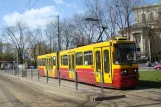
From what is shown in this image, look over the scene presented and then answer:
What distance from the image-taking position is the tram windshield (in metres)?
18.3

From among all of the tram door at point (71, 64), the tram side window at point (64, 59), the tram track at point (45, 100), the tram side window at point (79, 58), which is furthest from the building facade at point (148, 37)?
the tram track at point (45, 100)

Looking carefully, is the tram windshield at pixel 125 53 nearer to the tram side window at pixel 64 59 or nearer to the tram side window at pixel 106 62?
the tram side window at pixel 106 62

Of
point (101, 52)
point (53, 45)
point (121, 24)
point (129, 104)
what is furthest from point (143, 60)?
point (129, 104)

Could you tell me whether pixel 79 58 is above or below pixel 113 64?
above

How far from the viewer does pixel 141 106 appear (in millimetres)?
12367

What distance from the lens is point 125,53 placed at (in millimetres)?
18594

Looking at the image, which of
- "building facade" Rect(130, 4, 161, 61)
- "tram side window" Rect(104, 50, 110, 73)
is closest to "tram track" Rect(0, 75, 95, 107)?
"tram side window" Rect(104, 50, 110, 73)

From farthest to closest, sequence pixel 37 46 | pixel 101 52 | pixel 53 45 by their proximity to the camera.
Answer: pixel 37 46
pixel 53 45
pixel 101 52

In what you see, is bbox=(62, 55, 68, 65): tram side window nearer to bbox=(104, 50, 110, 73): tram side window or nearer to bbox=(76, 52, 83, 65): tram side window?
bbox=(76, 52, 83, 65): tram side window

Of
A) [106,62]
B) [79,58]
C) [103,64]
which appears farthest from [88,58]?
[106,62]

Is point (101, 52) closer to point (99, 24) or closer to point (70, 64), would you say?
point (70, 64)

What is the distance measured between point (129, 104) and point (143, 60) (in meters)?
69.8

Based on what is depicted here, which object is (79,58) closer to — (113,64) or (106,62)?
(106,62)

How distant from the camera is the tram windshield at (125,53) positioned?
1833 centimetres
